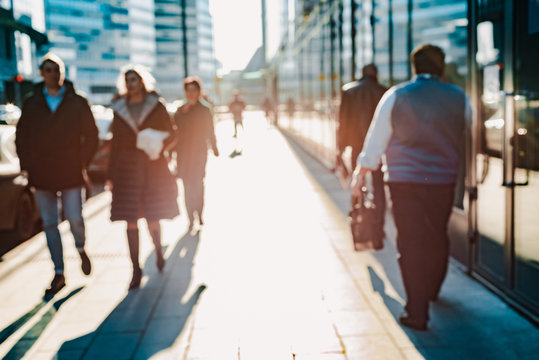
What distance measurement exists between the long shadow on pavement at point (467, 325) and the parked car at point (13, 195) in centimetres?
381

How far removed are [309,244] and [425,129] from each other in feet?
9.02

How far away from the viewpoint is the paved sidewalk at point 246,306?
3.56m

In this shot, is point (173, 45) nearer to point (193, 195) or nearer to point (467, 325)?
point (193, 195)

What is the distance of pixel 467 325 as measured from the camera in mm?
3855

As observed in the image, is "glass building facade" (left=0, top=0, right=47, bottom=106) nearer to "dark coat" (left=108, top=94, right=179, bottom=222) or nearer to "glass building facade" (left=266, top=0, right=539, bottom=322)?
"glass building facade" (left=266, top=0, right=539, bottom=322)

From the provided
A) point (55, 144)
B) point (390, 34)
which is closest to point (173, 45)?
point (390, 34)

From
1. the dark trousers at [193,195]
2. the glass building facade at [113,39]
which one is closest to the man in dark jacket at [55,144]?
the dark trousers at [193,195]

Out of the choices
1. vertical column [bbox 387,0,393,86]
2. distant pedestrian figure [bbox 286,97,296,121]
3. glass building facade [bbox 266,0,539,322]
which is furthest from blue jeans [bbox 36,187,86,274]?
distant pedestrian figure [bbox 286,97,296,121]

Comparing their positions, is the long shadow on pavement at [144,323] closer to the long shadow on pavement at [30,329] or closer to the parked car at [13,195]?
the long shadow on pavement at [30,329]

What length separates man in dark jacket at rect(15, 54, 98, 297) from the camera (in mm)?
4664

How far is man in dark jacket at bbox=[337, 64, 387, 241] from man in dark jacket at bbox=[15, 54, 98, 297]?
101 inches

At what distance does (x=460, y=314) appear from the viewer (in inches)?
160

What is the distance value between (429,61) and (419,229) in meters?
1.00

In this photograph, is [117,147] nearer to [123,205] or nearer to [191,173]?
[123,205]
